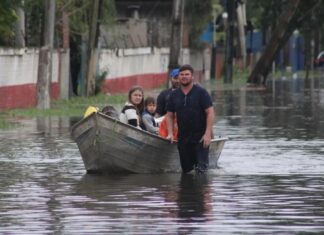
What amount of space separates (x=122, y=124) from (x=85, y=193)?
2.15 metres

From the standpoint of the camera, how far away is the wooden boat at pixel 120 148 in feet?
61.9

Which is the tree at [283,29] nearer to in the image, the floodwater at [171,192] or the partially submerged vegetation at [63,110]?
the partially submerged vegetation at [63,110]

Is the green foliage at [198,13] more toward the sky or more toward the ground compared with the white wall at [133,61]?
more toward the sky

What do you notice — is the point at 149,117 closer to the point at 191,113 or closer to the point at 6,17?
the point at 191,113

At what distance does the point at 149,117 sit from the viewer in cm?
1984

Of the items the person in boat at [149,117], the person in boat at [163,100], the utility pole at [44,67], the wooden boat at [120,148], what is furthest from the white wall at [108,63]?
the wooden boat at [120,148]

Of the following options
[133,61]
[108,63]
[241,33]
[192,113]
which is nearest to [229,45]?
[133,61]

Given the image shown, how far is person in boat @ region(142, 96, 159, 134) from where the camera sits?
19750mm

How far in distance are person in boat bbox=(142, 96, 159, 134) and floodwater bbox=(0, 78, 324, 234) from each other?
88cm

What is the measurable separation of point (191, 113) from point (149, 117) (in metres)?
1.36

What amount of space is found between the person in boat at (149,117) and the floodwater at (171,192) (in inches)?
34.7

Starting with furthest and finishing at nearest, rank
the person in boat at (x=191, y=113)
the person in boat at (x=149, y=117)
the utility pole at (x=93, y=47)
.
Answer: the utility pole at (x=93, y=47), the person in boat at (x=149, y=117), the person in boat at (x=191, y=113)

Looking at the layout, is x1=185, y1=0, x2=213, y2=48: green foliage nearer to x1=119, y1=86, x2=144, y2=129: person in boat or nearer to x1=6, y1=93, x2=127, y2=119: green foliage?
x1=6, y1=93, x2=127, y2=119: green foliage

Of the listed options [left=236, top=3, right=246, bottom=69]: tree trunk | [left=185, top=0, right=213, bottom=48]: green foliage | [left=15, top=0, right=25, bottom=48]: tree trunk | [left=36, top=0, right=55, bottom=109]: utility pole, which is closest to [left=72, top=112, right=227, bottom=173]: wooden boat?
[left=36, top=0, right=55, bottom=109]: utility pole
